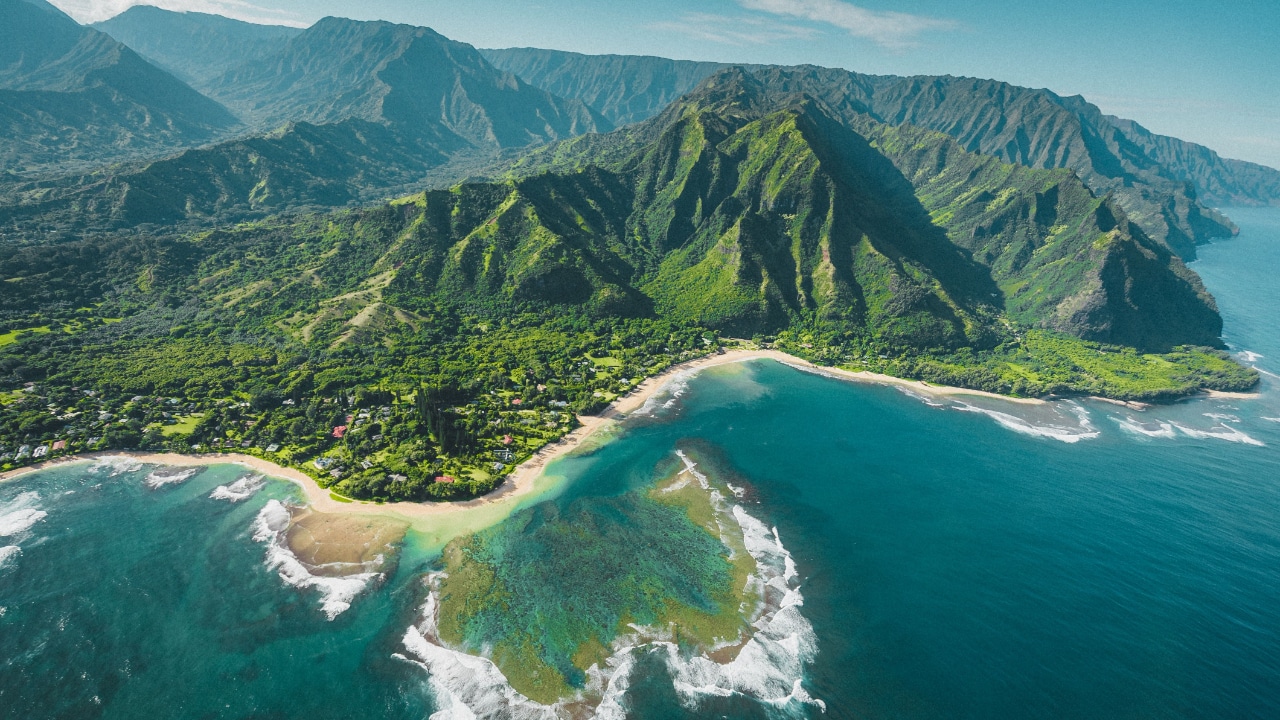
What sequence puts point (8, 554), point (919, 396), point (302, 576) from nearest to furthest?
point (302, 576) < point (8, 554) < point (919, 396)

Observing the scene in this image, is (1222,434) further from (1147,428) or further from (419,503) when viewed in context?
(419,503)

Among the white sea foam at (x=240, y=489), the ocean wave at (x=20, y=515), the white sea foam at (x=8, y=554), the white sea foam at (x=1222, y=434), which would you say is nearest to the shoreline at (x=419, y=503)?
the white sea foam at (x=240, y=489)

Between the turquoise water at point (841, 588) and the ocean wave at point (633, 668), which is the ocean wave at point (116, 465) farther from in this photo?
the ocean wave at point (633, 668)

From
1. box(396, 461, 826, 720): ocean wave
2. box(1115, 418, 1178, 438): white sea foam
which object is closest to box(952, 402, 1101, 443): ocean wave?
box(1115, 418, 1178, 438): white sea foam

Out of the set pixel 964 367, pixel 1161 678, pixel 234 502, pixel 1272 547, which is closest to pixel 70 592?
pixel 234 502

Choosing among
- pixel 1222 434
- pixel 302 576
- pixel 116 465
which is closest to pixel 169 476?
pixel 116 465

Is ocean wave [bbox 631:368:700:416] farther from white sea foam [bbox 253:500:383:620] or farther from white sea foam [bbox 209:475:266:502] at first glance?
white sea foam [bbox 209:475:266:502]
